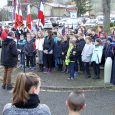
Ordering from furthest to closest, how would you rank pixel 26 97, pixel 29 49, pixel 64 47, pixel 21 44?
pixel 21 44 < pixel 29 49 < pixel 64 47 < pixel 26 97

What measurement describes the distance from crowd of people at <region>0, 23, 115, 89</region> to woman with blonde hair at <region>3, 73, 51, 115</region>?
28.4ft

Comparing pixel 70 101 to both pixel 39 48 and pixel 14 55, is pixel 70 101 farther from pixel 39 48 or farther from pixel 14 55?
pixel 39 48

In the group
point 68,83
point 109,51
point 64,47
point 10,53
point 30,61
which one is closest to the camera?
point 10,53

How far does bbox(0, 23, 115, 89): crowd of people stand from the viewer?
536 inches

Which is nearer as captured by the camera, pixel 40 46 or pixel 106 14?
pixel 40 46

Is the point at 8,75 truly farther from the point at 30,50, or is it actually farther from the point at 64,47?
the point at 30,50

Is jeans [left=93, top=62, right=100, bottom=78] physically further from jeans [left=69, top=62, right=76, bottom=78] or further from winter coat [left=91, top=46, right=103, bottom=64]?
jeans [left=69, top=62, right=76, bottom=78]

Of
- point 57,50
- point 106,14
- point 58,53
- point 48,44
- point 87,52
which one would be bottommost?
point 58,53

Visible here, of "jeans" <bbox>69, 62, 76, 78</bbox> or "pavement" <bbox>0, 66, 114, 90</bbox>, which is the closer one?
"pavement" <bbox>0, 66, 114, 90</bbox>

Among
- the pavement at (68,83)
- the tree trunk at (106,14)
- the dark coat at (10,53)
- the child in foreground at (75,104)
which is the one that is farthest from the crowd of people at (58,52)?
the child in foreground at (75,104)

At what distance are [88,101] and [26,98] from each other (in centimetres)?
745

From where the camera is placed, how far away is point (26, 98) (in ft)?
15.3

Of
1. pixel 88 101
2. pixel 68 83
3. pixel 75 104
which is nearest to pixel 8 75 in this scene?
pixel 68 83

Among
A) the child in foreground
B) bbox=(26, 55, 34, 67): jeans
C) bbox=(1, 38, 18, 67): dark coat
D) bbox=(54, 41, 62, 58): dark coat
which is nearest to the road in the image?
bbox=(1, 38, 18, 67): dark coat
